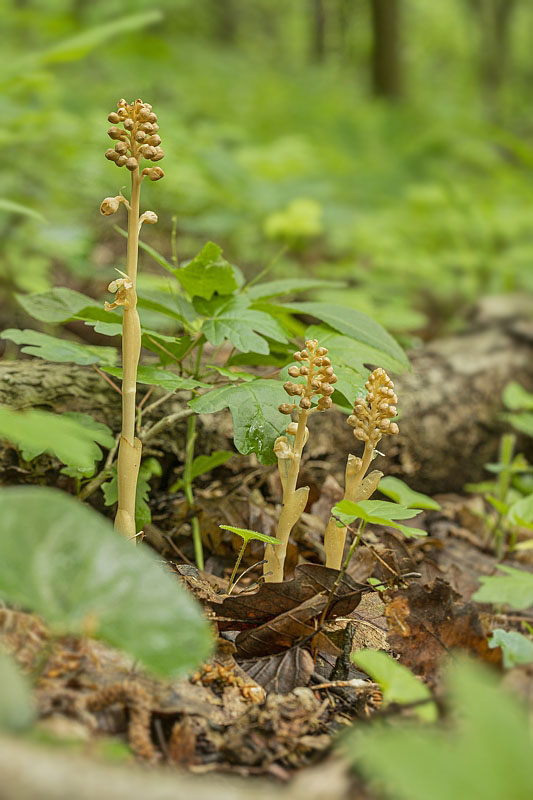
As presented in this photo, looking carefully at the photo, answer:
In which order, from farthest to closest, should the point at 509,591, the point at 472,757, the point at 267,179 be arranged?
the point at 267,179, the point at 509,591, the point at 472,757

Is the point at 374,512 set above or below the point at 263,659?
above

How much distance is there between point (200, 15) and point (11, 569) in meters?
18.0

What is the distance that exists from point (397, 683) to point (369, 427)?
20.7 inches

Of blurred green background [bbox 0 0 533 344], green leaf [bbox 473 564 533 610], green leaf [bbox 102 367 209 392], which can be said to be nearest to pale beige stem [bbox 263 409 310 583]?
green leaf [bbox 102 367 209 392]

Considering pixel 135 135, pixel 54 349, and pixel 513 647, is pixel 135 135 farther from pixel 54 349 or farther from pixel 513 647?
pixel 513 647

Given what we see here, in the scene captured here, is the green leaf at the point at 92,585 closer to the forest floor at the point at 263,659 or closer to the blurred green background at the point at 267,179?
the forest floor at the point at 263,659

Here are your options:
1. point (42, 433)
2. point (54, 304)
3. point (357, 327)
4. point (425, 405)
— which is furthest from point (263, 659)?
point (425, 405)

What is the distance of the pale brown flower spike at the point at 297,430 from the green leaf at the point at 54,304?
24.0 inches

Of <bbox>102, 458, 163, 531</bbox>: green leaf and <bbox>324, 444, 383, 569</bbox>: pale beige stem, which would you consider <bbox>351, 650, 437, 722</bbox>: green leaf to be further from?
<bbox>102, 458, 163, 531</bbox>: green leaf

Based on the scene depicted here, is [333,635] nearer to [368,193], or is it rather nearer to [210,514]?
[210,514]

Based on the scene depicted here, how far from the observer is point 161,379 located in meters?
1.41

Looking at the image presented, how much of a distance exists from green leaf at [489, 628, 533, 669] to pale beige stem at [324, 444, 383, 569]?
1.15 feet

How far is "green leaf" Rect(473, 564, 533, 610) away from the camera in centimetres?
112

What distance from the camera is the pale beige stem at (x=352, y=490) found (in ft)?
4.45
